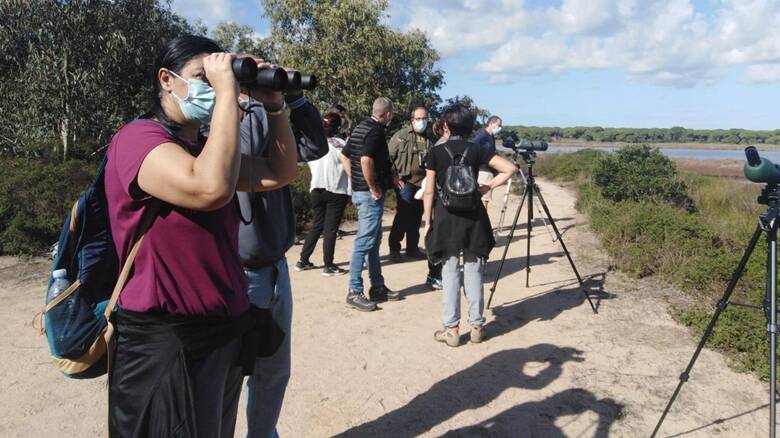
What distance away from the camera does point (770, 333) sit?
262cm

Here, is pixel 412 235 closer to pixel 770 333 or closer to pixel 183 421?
pixel 770 333

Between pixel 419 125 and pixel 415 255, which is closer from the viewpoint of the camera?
pixel 419 125

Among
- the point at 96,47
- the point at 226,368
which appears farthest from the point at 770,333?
the point at 96,47

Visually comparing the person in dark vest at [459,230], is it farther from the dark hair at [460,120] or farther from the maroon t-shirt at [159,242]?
the maroon t-shirt at [159,242]

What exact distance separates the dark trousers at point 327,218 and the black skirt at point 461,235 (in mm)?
1942

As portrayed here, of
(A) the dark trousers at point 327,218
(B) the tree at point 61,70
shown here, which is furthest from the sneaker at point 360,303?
(B) the tree at point 61,70

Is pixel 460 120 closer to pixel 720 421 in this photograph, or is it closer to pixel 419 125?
pixel 419 125

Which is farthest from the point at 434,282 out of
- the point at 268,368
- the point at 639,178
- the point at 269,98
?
the point at 639,178

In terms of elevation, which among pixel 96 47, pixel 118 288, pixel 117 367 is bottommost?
pixel 117 367

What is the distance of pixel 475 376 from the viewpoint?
370 cm

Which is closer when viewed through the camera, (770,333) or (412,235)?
(770,333)

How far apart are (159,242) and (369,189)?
3604 mm

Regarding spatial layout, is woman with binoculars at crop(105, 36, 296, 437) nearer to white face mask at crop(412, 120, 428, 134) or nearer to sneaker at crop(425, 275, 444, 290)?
sneaker at crop(425, 275, 444, 290)

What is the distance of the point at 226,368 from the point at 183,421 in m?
0.20
